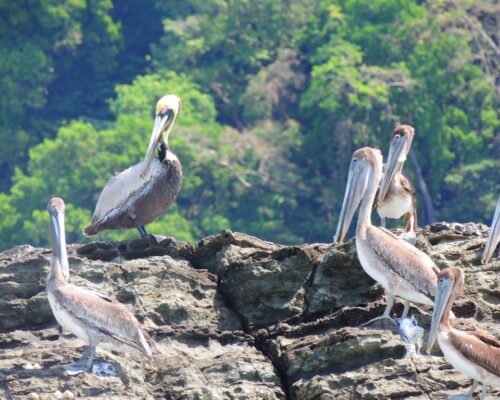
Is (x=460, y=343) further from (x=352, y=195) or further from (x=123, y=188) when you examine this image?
(x=123, y=188)

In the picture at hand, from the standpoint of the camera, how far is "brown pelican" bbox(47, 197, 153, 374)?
17.6m

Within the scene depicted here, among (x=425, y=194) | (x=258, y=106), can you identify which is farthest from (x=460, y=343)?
(x=258, y=106)

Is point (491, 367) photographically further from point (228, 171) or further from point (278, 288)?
point (228, 171)

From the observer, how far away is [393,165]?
69.5 feet

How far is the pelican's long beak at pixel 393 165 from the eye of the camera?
21.0m

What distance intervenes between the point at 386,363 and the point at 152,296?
7.76 feet

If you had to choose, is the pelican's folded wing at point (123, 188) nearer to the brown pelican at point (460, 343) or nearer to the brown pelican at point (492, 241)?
the brown pelican at point (492, 241)

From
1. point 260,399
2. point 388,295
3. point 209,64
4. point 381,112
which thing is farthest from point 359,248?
point 209,64

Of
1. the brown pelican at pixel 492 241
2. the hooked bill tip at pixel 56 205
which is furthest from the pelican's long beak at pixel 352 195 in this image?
the hooked bill tip at pixel 56 205

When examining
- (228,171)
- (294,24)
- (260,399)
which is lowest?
(260,399)

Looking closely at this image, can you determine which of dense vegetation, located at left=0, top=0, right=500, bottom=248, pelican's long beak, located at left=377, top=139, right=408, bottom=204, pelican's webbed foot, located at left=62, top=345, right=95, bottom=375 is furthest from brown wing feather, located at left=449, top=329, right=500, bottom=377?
dense vegetation, located at left=0, top=0, right=500, bottom=248

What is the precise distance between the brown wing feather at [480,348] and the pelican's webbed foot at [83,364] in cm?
288

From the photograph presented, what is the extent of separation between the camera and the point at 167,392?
A: 1753cm

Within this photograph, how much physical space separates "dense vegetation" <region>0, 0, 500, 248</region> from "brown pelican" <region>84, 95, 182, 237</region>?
97.1 ft
